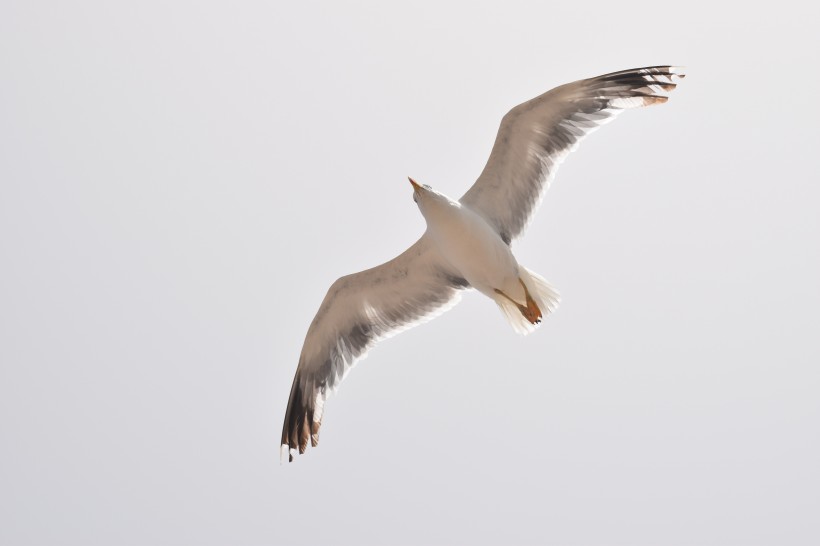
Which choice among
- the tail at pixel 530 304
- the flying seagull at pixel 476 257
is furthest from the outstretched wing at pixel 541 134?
the tail at pixel 530 304

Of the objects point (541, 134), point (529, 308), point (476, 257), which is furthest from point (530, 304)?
point (541, 134)

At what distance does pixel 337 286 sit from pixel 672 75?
3.99m

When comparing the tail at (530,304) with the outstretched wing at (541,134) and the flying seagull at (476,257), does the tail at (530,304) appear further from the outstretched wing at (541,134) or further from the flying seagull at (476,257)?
the outstretched wing at (541,134)

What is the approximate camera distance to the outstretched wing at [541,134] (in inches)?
458

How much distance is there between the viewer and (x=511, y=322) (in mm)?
12297

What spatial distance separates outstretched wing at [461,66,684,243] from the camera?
38.1 ft

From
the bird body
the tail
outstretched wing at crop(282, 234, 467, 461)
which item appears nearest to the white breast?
the bird body

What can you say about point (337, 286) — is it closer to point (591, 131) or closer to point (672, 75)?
point (591, 131)

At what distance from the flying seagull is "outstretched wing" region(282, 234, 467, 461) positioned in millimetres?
11

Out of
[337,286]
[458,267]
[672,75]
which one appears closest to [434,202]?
[458,267]

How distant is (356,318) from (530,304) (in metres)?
1.94

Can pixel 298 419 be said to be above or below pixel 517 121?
below

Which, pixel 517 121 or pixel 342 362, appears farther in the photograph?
pixel 342 362

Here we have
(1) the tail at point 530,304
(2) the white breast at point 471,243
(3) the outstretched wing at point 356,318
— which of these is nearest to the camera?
(2) the white breast at point 471,243
